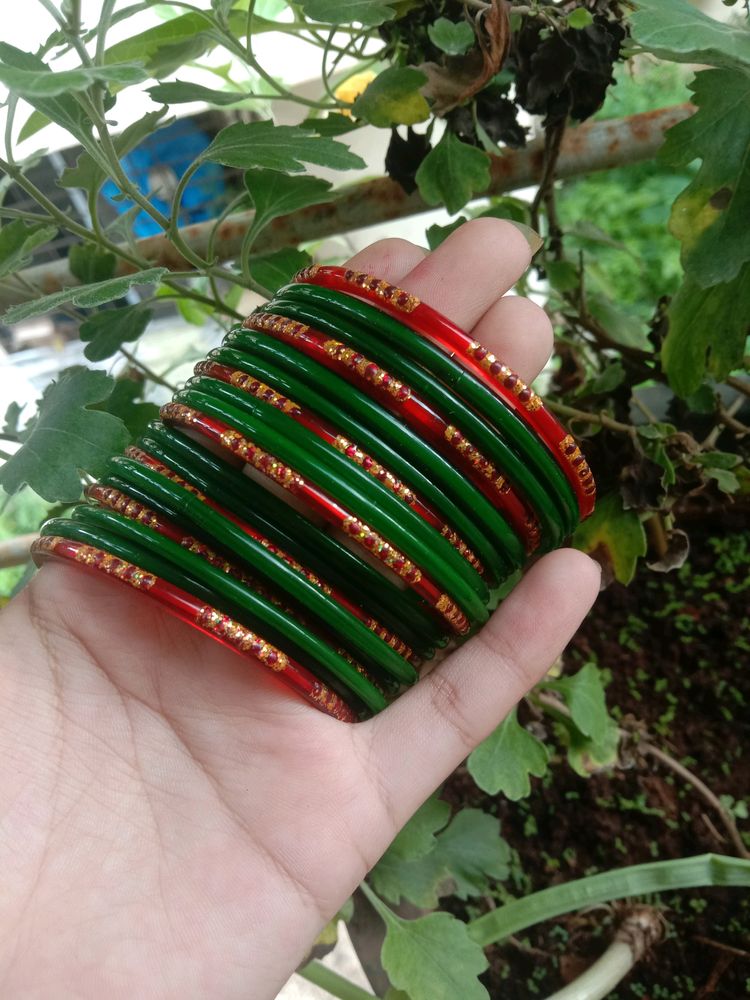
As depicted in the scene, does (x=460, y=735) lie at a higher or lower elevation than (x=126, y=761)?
higher

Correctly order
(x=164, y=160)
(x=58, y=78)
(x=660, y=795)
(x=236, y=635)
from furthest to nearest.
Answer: (x=164, y=160)
(x=660, y=795)
(x=236, y=635)
(x=58, y=78)

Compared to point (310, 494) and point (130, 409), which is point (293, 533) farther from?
point (130, 409)

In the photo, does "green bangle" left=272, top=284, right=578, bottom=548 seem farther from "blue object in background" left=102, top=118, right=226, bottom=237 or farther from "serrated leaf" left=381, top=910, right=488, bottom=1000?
"blue object in background" left=102, top=118, right=226, bottom=237

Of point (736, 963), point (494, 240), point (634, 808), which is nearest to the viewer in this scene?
point (494, 240)

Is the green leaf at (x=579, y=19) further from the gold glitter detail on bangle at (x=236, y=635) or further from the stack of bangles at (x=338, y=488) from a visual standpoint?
the gold glitter detail on bangle at (x=236, y=635)

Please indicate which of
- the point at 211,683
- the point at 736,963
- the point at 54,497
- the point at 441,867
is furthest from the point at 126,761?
the point at 736,963

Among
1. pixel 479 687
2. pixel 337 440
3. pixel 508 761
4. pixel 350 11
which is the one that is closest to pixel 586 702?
pixel 508 761

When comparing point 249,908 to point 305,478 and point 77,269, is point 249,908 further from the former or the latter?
point 77,269
